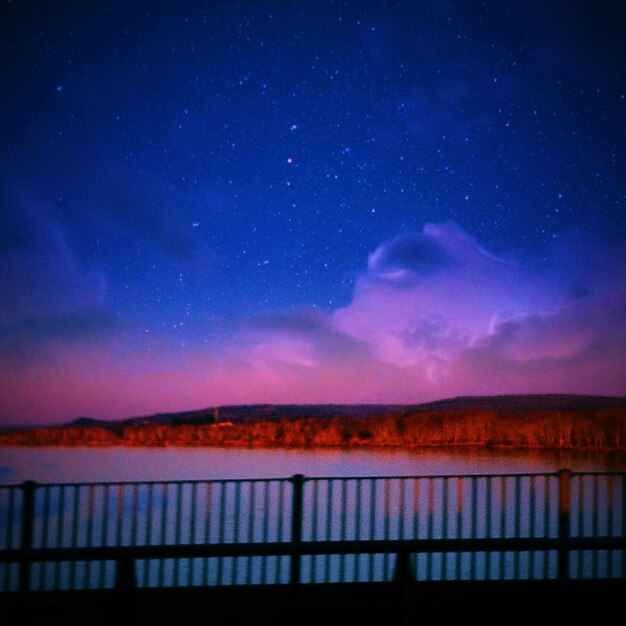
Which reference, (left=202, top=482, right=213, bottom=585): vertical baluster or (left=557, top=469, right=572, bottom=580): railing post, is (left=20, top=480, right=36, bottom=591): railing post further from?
(left=557, top=469, right=572, bottom=580): railing post

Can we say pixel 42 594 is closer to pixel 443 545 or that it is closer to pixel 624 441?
pixel 443 545

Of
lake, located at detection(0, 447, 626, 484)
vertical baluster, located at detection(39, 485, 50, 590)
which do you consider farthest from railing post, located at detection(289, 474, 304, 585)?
lake, located at detection(0, 447, 626, 484)

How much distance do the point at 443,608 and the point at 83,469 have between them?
119ft

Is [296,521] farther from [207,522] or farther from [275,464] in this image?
[275,464]

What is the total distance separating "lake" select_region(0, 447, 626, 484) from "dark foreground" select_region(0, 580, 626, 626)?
626cm

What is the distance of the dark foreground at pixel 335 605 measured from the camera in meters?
5.70

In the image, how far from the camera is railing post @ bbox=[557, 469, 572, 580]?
674 cm

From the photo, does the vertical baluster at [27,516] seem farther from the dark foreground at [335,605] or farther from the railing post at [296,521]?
the railing post at [296,521]

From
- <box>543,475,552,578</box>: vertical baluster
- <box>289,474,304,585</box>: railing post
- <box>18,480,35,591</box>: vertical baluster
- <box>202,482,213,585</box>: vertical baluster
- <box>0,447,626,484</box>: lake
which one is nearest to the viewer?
<box>18,480,35,591</box>: vertical baluster

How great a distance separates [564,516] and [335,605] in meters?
2.69

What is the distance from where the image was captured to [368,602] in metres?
6.18

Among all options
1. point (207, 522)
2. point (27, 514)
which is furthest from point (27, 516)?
point (207, 522)

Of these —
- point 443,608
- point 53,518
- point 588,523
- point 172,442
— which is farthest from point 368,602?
point 172,442

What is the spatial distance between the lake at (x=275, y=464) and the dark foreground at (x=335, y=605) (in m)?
6.26
